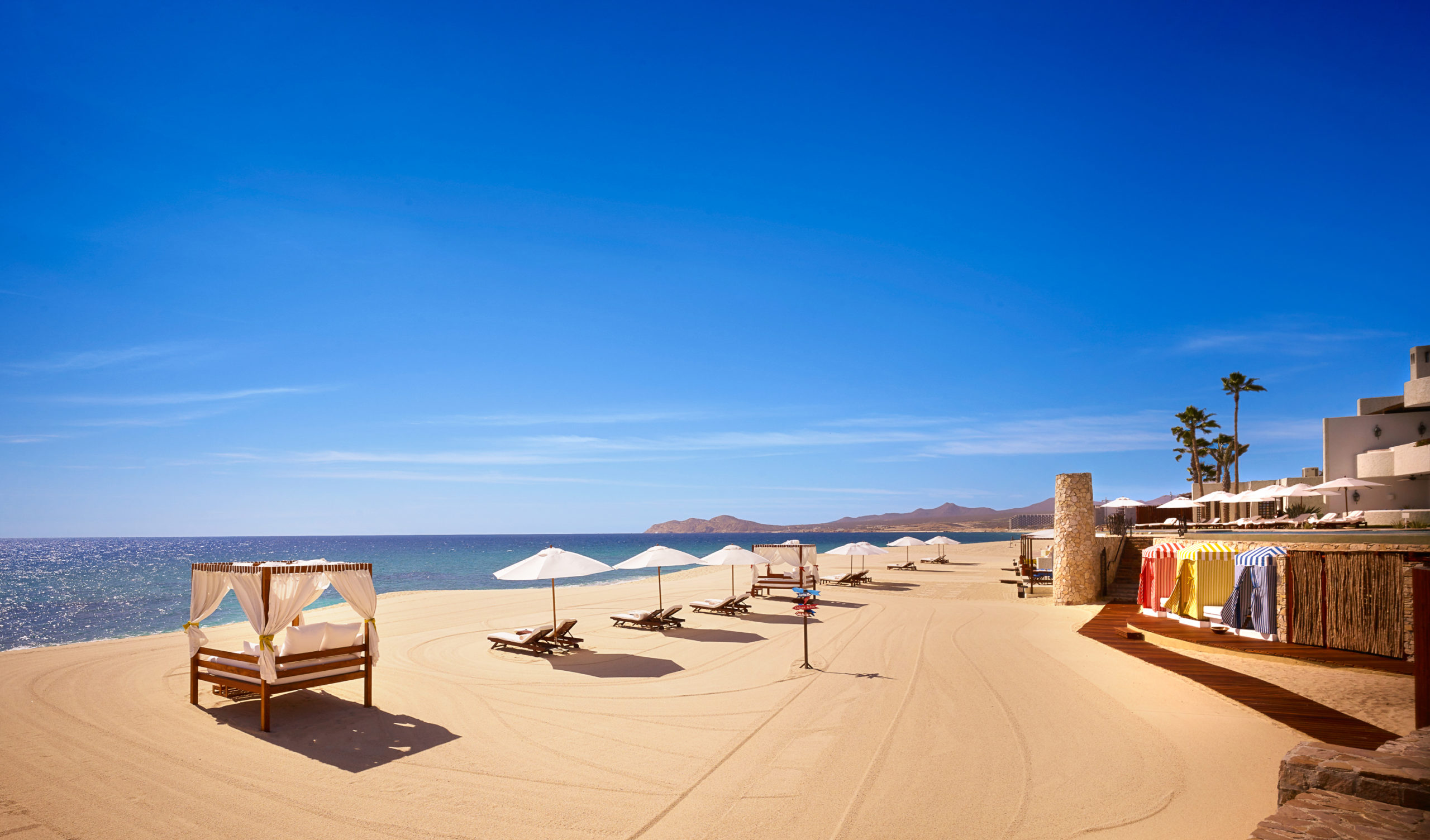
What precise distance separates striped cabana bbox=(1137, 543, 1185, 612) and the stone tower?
2.77 meters

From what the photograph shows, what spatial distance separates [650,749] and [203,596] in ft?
20.7

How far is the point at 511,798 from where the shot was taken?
595cm

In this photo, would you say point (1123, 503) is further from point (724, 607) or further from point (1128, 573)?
point (724, 607)

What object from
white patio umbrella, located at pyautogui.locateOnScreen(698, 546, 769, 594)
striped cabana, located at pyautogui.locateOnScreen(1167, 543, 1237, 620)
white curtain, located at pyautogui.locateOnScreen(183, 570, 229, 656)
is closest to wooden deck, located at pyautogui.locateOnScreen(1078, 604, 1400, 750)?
striped cabana, located at pyautogui.locateOnScreen(1167, 543, 1237, 620)

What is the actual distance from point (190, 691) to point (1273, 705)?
13.1 m

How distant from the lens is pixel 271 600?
27.1 feet

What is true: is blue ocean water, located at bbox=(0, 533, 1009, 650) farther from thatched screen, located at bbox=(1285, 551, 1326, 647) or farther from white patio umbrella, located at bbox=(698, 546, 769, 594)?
thatched screen, located at bbox=(1285, 551, 1326, 647)

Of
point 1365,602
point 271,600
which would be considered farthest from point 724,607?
point 1365,602

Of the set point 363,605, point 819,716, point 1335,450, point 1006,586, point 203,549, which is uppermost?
point 1335,450

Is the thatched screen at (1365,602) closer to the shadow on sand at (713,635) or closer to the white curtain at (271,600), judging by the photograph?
the shadow on sand at (713,635)

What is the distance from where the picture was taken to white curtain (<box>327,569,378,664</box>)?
346 inches

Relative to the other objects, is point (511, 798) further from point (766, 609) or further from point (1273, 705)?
point (766, 609)

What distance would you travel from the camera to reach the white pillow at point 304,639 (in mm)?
8406

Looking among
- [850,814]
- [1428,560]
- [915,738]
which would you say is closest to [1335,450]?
[1428,560]
